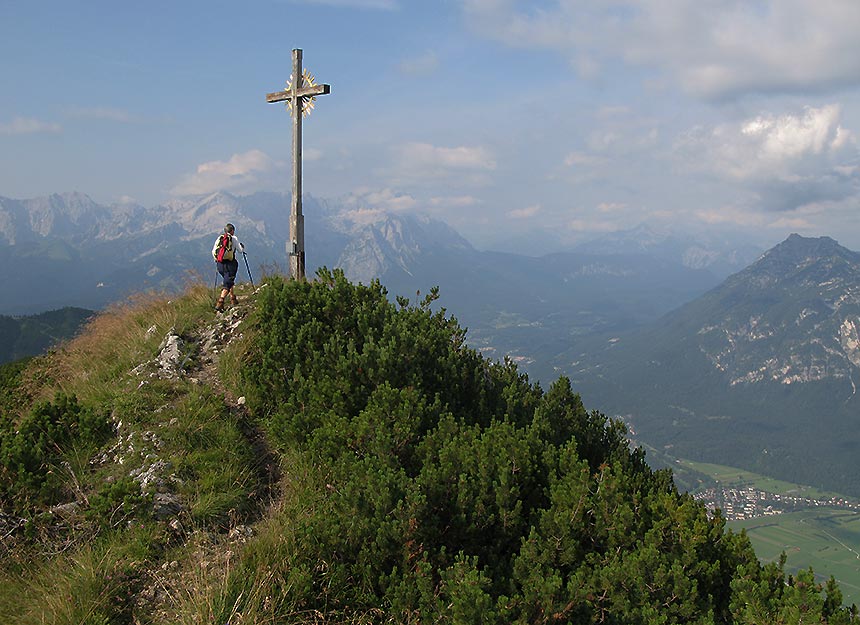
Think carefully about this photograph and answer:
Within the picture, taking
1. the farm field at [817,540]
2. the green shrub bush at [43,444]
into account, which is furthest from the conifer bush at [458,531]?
the farm field at [817,540]

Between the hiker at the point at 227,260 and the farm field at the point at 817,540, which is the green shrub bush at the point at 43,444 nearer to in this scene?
the hiker at the point at 227,260

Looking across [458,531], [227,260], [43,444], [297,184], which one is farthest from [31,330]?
[458,531]

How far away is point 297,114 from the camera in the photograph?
1407cm

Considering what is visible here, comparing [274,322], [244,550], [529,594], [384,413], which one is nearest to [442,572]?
[529,594]

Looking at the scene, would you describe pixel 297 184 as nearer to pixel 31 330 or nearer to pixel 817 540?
pixel 31 330

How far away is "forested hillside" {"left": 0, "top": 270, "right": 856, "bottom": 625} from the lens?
479 cm

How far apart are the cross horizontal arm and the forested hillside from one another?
24.1 feet

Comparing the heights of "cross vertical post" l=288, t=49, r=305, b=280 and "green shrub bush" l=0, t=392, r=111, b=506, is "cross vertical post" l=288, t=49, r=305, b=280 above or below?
above

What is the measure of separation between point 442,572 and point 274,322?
19.9ft

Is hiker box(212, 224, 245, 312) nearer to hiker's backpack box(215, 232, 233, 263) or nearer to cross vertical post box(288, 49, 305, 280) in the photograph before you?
hiker's backpack box(215, 232, 233, 263)

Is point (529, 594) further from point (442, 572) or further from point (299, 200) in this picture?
point (299, 200)

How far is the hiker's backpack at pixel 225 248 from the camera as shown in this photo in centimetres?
1260

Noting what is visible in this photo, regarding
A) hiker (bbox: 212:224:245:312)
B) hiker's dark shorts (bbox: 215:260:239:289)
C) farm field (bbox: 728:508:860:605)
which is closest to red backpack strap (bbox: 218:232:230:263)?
hiker (bbox: 212:224:245:312)

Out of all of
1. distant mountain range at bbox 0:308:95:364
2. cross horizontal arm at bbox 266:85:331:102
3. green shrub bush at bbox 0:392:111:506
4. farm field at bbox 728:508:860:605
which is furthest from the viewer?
distant mountain range at bbox 0:308:95:364
